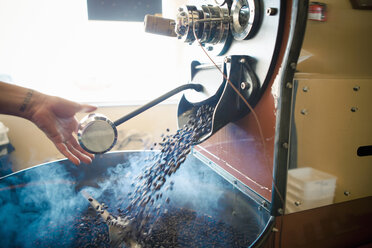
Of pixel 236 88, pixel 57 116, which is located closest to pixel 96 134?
pixel 57 116

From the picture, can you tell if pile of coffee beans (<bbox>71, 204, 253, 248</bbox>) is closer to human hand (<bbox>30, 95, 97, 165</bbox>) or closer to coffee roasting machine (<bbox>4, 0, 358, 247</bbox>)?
coffee roasting machine (<bbox>4, 0, 358, 247</bbox>)

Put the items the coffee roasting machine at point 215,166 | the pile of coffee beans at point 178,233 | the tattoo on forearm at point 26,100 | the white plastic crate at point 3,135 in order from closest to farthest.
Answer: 1. the coffee roasting machine at point 215,166
2. the tattoo on forearm at point 26,100
3. the pile of coffee beans at point 178,233
4. the white plastic crate at point 3,135

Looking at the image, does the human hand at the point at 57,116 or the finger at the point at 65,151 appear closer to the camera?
the human hand at the point at 57,116


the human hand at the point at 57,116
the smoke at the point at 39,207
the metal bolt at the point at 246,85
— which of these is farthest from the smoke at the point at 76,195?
the metal bolt at the point at 246,85

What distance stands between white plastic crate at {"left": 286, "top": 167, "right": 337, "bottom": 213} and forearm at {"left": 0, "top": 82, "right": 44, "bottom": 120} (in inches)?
33.1

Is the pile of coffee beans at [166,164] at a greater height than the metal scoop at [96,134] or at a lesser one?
lesser

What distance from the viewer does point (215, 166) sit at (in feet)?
3.49

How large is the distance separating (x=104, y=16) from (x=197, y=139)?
2075mm

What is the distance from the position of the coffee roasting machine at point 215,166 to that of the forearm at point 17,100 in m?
0.23

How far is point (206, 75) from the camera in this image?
959mm

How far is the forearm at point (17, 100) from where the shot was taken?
75 centimetres

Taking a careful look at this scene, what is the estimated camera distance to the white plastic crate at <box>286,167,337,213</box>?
2.25ft

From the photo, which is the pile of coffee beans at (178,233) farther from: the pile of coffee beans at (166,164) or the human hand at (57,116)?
the human hand at (57,116)

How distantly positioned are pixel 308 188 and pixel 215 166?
0.43m
